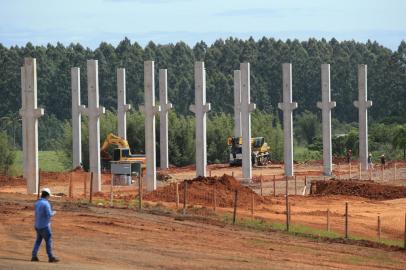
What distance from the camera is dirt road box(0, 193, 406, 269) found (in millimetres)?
28359

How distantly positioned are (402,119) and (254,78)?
24.4 meters

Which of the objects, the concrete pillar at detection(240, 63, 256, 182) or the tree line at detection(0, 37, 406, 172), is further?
the tree line at detection(0, 37, 406, 172)

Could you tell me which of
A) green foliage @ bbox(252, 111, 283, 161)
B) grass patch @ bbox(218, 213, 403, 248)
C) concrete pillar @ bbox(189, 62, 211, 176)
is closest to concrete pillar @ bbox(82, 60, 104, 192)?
concrete pillar @ bbox(189, 62, 211, 176)

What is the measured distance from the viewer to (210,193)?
4956 cm

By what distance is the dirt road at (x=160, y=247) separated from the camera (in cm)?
2836

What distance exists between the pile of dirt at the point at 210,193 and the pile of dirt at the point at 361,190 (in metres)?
6.93

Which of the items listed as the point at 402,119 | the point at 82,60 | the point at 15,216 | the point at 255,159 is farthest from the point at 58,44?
the point at 15,216

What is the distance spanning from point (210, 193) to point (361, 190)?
34.3 feet

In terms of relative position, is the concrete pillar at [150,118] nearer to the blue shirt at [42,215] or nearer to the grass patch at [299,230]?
the grass patch at [299,230]

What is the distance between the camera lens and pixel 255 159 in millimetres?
84875

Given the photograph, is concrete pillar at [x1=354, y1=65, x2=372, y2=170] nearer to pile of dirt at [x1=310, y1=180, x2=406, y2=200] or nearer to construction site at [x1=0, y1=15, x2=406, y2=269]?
construction site at [x1=0, y1=15, x2=406, y2=269]

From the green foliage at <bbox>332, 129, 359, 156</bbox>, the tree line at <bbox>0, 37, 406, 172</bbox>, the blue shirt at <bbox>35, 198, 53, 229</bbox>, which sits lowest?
the blue shirt at <bbox>35, 198, 53, 229</bbox>

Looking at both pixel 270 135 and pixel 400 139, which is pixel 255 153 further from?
pixel 400 139

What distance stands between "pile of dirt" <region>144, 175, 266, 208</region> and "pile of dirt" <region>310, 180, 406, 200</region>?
273 inches
